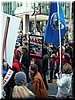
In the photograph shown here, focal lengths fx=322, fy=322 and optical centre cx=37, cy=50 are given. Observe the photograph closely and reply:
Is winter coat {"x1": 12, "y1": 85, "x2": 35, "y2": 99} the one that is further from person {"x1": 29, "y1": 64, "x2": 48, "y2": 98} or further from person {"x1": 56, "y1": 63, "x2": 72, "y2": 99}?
person {"x1": 56, "y1": 63, "x2": 72, "y2": 99}

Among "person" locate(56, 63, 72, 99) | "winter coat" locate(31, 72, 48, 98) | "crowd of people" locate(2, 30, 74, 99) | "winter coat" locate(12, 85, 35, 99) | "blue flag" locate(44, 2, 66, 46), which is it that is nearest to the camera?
"winter coat" locate(12, 85, 35, 99)

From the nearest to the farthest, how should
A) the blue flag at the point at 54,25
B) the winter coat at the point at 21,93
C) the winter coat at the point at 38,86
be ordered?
the winter coat at the point at 21,93
the winter coat at the point at 38,86
the blue flag at the point at 54,25

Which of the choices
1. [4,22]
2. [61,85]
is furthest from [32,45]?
[4,22]

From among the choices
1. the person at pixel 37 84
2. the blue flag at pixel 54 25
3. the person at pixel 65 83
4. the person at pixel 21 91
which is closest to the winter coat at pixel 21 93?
the person at pixel 21 91

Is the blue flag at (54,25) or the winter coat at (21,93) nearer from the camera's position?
the winter coat at (21,93)

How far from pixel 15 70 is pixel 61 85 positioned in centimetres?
80

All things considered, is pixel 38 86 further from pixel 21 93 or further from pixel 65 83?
pixel 21 93

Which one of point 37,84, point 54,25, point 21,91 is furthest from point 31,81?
point 54,25

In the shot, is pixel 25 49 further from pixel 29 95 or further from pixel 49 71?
pixel 29 95

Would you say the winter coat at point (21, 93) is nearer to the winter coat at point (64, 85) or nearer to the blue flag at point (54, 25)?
the winter coat at point (64, 85)

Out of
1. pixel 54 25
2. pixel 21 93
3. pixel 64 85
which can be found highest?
pixel 54 25

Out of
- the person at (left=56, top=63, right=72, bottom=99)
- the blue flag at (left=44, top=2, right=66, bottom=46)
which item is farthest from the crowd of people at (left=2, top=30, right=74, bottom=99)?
the blue flag at (left=44, top=2, right=66, bottom=46)

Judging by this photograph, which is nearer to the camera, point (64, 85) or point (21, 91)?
point (21, 91)

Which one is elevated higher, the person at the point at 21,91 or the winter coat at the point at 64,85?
the person at the point at 21,91
